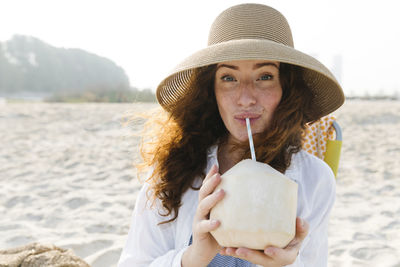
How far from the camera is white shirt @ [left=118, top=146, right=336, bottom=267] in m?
1.45

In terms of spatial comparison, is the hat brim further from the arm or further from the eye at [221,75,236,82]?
the arm

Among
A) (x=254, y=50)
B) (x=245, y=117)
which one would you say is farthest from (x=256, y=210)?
(x=254, y=50)

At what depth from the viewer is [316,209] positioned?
149 centimetres

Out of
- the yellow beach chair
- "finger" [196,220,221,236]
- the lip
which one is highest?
the lip

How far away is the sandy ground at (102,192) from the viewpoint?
2635mm

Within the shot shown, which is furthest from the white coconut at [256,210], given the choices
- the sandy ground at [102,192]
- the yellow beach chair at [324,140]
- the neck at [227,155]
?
the yellow beach chair at [324,140]

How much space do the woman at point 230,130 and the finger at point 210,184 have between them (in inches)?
5.4

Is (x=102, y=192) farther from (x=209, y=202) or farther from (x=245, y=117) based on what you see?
(x=209, y=202)

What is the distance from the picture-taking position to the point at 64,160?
16.4 ft

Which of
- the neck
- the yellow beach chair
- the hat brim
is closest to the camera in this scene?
the hat brim

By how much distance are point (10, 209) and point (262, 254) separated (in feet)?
10.0

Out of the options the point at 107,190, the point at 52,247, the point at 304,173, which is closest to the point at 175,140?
the point at 304,173

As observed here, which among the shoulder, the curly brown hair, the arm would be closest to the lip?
the curly brown hair

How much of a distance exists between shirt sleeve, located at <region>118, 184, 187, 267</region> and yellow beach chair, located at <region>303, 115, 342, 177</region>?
3.17 feet
